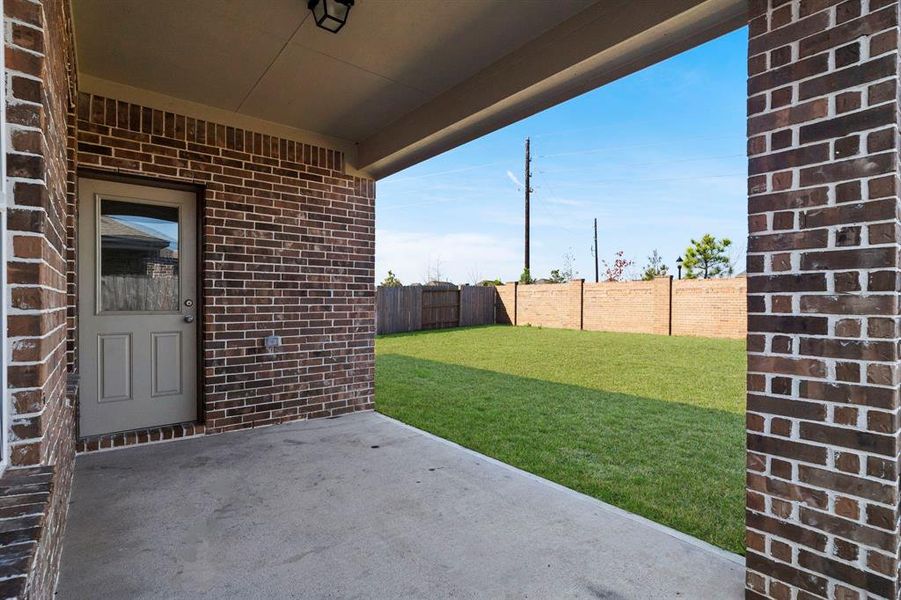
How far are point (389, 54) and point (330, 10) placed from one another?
0.60 metres

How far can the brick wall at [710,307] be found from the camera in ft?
38.3

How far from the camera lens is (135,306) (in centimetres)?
358

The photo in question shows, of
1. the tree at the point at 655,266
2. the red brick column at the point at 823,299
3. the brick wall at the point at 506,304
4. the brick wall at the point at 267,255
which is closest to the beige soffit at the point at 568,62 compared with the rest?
the red brick column at the point at 823,299

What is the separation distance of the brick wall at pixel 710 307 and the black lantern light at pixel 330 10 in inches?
462

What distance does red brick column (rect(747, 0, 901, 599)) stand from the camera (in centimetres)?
146

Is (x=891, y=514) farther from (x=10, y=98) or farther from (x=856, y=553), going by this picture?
(x=10, y=98)

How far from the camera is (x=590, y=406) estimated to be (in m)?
5.04

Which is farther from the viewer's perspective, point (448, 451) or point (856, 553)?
point (448, 451)

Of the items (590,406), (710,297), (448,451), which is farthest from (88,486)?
(710,297)

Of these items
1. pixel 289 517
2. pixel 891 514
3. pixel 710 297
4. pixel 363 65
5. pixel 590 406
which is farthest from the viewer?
pixel 710 297

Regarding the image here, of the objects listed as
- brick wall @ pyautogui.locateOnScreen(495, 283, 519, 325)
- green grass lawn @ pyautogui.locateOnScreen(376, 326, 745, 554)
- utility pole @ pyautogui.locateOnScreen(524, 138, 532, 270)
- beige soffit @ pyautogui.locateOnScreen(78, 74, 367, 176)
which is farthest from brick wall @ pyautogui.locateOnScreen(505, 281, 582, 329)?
beige soffit @ pyautogui.locateOnScreen(78, 74, 367, 176)

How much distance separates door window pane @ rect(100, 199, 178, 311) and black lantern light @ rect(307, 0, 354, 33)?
84.9 inches

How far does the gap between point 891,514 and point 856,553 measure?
6.7 inches

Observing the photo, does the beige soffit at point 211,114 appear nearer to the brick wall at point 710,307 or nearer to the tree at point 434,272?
the brick wall at point 710,307
